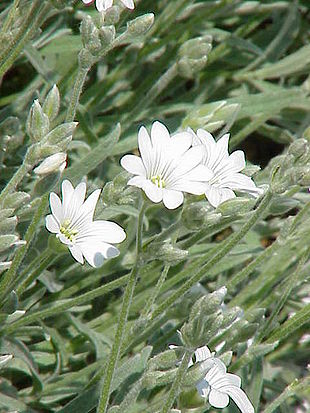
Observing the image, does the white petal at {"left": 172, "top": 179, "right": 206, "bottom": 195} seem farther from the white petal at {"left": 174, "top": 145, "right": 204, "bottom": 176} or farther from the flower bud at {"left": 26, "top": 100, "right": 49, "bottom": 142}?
the flower bud at {"left": 26, "top": 100, "right": 49, "bottom": 142}

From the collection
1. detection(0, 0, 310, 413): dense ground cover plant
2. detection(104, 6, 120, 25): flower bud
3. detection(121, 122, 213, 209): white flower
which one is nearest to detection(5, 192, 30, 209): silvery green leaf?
detection(0, 0, 310, 413): dense ground cover plant

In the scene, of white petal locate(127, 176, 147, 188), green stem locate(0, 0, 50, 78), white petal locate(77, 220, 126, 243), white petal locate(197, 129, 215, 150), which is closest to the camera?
white petal locate(127, 176, 147, 188)

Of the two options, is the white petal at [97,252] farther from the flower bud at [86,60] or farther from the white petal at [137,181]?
the flower bud at [86,60]

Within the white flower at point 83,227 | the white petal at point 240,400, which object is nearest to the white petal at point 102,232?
the white flower at point 83,227

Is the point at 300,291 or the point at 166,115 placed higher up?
the point at 166,115

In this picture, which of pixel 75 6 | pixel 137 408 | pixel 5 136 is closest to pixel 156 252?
pixel 137 408

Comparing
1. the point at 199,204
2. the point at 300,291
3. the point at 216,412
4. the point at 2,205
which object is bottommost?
the point at 300,291

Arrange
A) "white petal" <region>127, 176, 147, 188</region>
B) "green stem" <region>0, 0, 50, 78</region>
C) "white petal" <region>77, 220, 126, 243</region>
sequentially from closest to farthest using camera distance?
"white petal" <region>127, 176, 147, 188</region> < "white petal" <region>77, 220, 126, 243</region> < "green stem" <region>0, 0, 50, 78</region>

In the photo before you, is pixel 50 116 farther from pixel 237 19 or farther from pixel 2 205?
pixel 237 19
